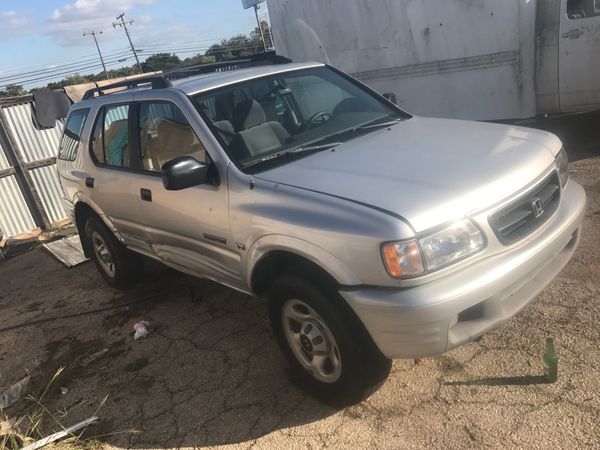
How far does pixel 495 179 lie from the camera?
2557mm

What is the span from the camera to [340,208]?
2.49 m

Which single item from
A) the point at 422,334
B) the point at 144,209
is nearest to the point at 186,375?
the point at 144,209

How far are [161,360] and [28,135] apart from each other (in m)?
7.42

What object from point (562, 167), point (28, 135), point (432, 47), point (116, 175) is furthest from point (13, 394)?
point (28, 135)

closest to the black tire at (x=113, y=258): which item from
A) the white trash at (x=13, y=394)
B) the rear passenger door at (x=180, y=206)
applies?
the rear passenger door at (x=180, y=206)

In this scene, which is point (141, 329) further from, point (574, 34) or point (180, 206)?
point (574, 34)

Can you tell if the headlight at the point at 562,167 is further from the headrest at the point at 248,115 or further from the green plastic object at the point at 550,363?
the headrest at the point at 248,115

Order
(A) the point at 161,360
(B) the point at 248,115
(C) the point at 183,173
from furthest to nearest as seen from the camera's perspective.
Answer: (A) the point at 161,360 < (B) the point at 248,115 < (C) the point at 183,173

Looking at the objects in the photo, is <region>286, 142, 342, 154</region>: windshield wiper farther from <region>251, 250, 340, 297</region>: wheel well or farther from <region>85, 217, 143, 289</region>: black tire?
<region>85, 217, 143, 289</region>: black tire

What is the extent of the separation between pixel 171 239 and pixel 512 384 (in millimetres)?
2415

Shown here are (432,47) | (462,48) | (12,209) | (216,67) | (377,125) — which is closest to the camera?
(377,125)

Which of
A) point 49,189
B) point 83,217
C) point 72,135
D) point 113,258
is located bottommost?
point 49,189

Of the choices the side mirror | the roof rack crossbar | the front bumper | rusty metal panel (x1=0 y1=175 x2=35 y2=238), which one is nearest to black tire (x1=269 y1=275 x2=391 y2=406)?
the front bumper

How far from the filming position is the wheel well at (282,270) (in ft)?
8.70
